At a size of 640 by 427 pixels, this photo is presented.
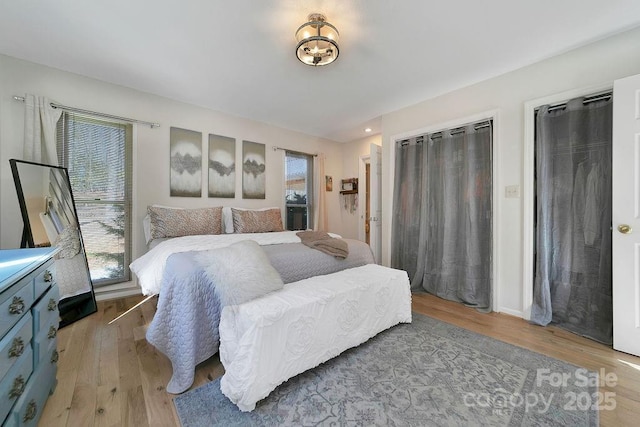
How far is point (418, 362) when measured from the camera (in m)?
1.66

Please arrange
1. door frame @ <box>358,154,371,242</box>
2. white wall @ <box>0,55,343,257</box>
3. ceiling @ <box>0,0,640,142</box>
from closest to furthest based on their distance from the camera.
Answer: ceiling @ <box>0,0,640,142</box>, white wall @ <box>0,55,343,257</box>, door frame @ <box>358,154,371,242</box>

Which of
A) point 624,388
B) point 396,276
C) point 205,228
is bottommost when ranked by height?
point 624,388

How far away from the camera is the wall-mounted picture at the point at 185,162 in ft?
10.3

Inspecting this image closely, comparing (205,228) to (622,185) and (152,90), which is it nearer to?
(152,90)

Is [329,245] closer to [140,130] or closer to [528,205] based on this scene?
[528,205]

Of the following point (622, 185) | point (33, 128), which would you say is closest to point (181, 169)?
point (33, 128)

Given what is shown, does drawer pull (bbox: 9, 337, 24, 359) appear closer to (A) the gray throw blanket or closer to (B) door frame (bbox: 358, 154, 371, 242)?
(A) the gray throw blanket

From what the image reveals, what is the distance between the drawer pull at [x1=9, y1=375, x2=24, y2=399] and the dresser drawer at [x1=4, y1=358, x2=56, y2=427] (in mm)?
35

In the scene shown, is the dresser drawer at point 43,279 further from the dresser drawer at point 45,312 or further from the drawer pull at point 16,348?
the drawer pull at point 16,348

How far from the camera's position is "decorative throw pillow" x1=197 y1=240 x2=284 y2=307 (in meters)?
1.43

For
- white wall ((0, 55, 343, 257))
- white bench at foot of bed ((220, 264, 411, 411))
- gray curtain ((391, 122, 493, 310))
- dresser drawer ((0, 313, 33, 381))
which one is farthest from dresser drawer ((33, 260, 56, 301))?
gray curtain ((391, 122, 493, 310))

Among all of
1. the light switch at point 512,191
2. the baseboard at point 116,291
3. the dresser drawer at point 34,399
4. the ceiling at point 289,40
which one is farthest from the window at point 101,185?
the light switch at point 512,191

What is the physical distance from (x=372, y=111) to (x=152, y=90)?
8.93 ft

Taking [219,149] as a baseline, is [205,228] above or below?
below
